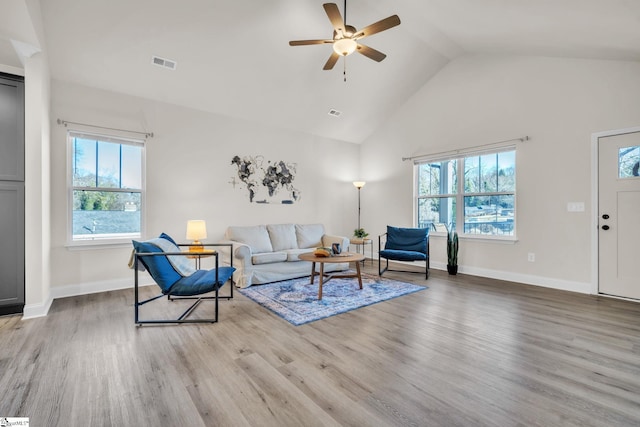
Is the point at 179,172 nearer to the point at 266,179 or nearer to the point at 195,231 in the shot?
the point at 195,231

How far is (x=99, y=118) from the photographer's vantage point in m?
3.98

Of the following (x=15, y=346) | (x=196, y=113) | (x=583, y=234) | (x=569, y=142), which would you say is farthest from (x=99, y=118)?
(x=583, y=234)

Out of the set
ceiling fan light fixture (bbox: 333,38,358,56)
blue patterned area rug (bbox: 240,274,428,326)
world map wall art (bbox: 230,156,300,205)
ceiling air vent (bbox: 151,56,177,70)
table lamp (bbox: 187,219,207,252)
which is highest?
ceiling air vent (bbox: 151,56,177,70)

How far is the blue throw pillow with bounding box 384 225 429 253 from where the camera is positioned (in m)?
5.05

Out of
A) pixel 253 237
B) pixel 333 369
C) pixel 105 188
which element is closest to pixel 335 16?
pixel 333 369

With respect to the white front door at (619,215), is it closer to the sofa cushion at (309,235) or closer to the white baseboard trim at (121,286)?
the white baseboard trim at (121,286)

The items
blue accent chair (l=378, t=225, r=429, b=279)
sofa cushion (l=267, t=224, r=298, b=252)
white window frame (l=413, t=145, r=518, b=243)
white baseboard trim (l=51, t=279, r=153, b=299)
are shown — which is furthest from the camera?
sofa cushion (l=267, t=224, r=298, b=252)

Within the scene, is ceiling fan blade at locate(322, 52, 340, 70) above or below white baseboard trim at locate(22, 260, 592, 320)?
above

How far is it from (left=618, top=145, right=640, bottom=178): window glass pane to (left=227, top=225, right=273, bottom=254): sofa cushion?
4994 mm

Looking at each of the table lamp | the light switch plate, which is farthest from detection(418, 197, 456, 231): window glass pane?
the table lamp

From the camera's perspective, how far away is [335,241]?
18.0 ft

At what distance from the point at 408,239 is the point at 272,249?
2.41 metres

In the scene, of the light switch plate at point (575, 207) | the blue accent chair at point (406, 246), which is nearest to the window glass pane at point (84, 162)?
the blue accent chair at point (406, 246)

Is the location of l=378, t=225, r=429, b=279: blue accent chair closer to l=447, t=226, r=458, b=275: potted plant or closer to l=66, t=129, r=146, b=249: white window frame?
l=447, t=226, r=458, b=275: potted plant
